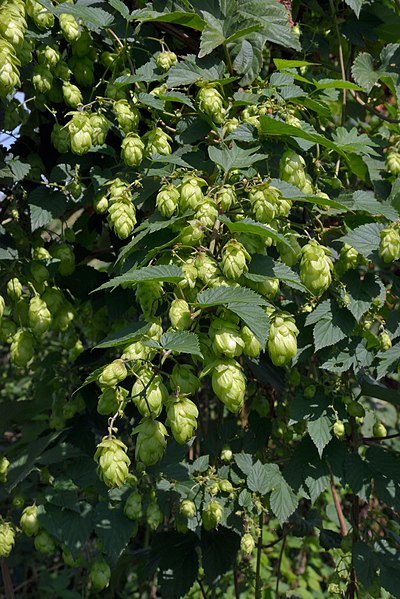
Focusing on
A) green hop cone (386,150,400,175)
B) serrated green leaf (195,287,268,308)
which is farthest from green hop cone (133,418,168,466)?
green hop cone (386,150,400,175)

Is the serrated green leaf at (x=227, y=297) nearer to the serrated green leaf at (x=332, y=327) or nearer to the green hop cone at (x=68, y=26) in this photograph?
the serrated green leaf at (x=332, y=327)

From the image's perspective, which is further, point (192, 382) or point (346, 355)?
point (346, 355)

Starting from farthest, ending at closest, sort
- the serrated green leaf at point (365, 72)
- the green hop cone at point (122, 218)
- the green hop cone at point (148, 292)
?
1. the serrated green leaf at point (365, 72)
2. the green hop cone at point (122, 218)
3. the green hop cone at point (148, 292)

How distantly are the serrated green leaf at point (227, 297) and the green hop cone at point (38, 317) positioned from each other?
0.61 m

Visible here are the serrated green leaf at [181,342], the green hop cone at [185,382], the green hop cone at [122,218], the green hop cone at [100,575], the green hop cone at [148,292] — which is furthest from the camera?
the green hop cone at [100,575]

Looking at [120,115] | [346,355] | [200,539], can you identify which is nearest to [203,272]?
[120,115]

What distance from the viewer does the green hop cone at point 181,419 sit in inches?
45.8

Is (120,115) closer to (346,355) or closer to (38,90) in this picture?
(38,90)

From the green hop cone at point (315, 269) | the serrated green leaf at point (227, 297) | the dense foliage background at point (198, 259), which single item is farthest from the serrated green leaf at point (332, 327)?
the serrated green leaf at point (227, 297)

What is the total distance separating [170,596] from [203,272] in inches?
46.5

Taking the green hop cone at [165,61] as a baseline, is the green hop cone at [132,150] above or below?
below

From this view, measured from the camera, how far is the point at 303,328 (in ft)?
5.92

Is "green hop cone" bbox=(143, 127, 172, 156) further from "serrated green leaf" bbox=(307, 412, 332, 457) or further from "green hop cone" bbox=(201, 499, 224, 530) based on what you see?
"green hop cone" bbox=(201, 499, 224, 530)

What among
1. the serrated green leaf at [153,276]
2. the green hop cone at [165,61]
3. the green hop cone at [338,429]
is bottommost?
the green hop cone at [338,429]
